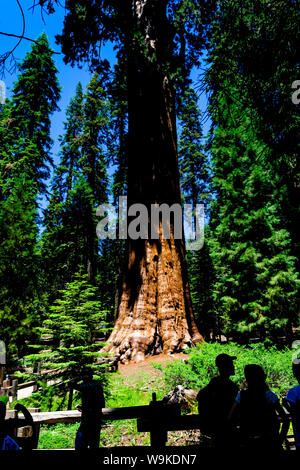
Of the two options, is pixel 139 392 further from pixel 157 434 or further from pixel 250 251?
pixel 250 251

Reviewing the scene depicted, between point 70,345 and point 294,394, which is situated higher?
point 294,394

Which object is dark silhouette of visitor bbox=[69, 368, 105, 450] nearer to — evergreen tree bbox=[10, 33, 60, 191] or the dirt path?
the dirt path

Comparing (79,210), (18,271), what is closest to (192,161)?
(79,210)

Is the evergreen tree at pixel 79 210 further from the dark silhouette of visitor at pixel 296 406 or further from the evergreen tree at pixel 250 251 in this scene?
the dark silhouette of visitor at pixel 296 406

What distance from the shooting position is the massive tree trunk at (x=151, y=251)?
788 cm

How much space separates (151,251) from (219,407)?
635 cm

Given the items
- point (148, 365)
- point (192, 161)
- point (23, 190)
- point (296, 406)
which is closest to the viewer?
point (296, 406)

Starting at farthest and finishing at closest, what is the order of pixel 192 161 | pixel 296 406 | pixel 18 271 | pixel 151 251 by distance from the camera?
pixel 192 161 < pixel 18 271 < pixel 151 251 < pixel 296 406

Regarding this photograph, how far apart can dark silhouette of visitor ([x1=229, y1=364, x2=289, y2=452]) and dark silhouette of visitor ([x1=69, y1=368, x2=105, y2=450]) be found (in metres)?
1.75

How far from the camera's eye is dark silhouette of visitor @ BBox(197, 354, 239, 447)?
2459mm

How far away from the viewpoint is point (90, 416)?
10.7 ft
